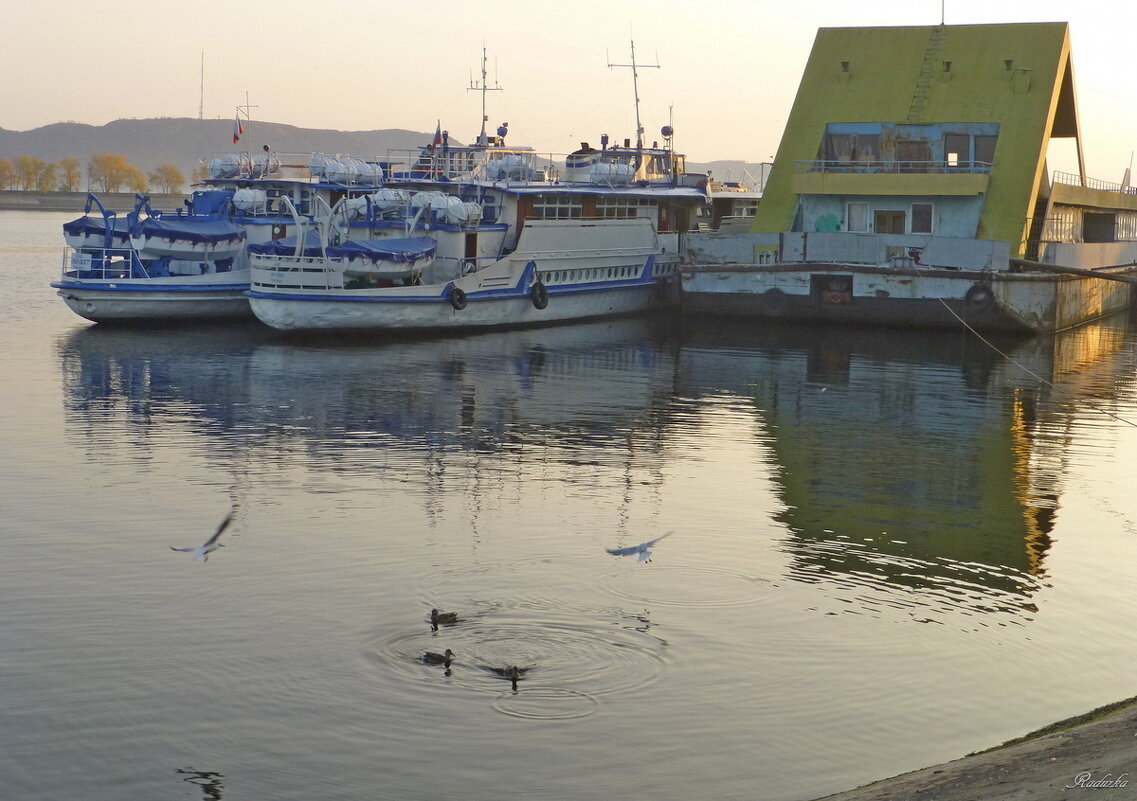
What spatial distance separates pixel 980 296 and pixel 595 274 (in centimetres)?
1229

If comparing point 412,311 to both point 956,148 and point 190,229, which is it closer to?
point 190,229

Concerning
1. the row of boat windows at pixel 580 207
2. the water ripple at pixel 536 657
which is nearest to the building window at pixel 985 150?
the row of boat windows at pixel 580 207

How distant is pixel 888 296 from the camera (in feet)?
133

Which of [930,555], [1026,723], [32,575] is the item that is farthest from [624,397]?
[1026,723]

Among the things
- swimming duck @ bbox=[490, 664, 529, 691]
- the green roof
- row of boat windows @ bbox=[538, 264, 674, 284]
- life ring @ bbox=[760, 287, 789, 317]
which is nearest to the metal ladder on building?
the green roof

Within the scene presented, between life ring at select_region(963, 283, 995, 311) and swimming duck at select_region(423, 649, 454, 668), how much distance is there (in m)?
30.4

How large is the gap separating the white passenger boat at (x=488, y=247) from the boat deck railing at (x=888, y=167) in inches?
204

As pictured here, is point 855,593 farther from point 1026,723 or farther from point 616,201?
point 616,201

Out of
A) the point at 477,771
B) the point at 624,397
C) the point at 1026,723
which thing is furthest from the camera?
the point at 624,397

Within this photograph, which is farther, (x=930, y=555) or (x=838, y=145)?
(x=838, y=145)

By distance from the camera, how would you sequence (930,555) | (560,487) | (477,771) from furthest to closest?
1. (560,487)
2. (930,555)
3. (477,771)

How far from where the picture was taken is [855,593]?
47.6 feet

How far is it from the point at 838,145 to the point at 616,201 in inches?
303

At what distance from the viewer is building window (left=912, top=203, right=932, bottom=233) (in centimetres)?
4356
